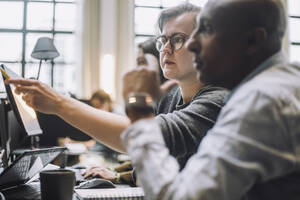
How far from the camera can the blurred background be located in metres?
5.95

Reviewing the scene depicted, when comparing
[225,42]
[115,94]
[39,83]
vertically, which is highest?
[225,42]

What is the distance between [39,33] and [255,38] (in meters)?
6.24

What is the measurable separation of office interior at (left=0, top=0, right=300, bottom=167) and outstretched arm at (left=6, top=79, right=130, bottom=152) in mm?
4641

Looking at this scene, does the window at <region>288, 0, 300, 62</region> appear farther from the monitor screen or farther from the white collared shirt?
the white collared shirt

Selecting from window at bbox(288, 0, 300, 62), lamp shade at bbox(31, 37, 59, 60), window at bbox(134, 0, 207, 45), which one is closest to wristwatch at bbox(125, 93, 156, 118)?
lamp shade at bbox(31, 37, 59, 60)

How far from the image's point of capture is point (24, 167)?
40.9 inches

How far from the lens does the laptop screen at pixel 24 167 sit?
954 millimetres

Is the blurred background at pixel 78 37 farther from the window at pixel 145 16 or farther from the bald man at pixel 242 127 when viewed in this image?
the bald man at pixel 242 127

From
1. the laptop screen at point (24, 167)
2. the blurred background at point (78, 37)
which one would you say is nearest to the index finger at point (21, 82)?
the laptop screen at point (24, 167)

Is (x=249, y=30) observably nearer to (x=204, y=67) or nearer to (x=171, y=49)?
(x=204, y=67)

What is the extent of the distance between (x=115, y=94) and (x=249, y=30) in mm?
5182

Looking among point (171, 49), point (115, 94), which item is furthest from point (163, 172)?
point (115, 94)

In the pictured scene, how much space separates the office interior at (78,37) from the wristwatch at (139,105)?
5009mm

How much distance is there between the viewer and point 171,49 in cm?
127
